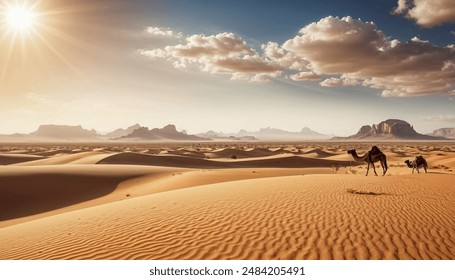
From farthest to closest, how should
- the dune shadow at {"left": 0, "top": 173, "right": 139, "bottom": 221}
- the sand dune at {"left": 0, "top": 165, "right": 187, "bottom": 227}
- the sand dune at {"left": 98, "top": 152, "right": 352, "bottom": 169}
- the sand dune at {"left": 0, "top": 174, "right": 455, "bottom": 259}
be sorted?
1. the sand dune at {"left": 98, "top": 152, "right": 352, "bottom": 169}
2. the dune shadow at {"left": 0, "top": 173, "right": 139, "bottom": 221}
3. the sand dune at {"left": 0, "top": 165, "right": 187, "bottom": 227}
4. the sand dune at {"left": 0, "top": 174, "right": 455, "bottom": 259}

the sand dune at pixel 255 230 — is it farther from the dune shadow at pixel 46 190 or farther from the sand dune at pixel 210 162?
the sand dune at pixel 210 162

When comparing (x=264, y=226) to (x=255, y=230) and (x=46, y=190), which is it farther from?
(x=46, y=190)

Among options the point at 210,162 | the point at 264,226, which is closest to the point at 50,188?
the point at 264,226

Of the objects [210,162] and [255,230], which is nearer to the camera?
[255,230]

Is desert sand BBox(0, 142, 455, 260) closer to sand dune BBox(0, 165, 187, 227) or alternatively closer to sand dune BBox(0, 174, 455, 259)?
sand dune BBox(0, 174, 455, 259)

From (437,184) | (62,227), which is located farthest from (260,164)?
(62,227)

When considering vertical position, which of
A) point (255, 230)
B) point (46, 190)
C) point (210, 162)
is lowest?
point (210, 162)

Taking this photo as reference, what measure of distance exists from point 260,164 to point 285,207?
108 ft

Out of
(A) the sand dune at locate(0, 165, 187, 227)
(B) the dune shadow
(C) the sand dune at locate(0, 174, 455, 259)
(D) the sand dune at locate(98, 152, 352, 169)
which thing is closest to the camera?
(C) the sand dune at locate(0, 174, 455, 259)

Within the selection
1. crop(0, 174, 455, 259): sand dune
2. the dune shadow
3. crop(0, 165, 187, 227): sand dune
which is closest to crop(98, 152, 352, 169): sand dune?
crop(0, 165, 187, 227): sand dune

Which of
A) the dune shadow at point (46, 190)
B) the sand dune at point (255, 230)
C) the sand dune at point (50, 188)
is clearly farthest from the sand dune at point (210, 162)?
the sand dune at point (255, 230)

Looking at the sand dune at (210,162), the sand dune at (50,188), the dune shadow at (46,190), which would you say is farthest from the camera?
the sand dune at (210,162)
